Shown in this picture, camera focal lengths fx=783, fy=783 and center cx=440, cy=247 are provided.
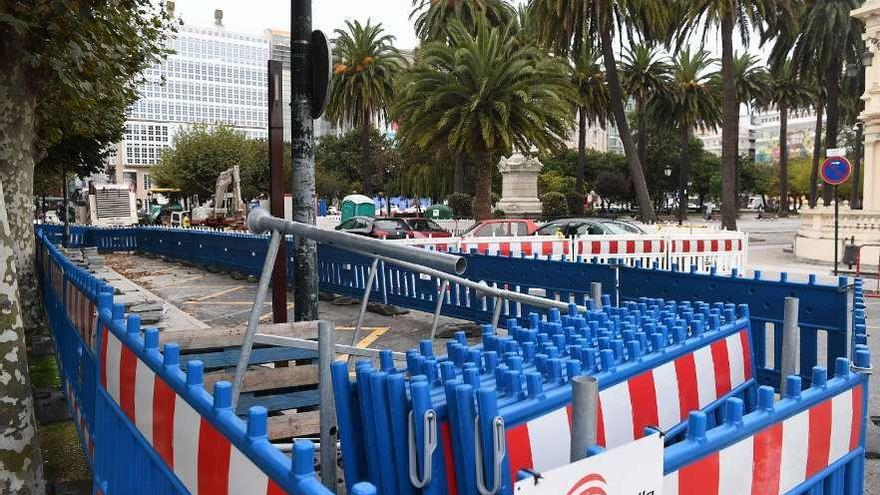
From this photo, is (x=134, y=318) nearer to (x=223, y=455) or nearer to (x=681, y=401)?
(x=223, y=455)

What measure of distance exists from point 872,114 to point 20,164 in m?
27.5

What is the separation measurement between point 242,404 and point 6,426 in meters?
1.18

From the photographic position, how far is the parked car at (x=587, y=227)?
18.1 meters

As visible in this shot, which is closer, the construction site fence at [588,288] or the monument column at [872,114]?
the construction site fence at [588,288]

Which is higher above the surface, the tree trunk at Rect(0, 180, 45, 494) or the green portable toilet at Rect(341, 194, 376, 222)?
the green portable toilet at Rect(341, 194, 376, 222)

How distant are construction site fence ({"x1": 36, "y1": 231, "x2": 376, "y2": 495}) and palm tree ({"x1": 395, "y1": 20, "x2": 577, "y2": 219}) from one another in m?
22.6

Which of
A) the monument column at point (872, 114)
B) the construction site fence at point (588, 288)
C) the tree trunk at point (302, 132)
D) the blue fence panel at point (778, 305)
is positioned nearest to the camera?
the blue fence panel at point (778, 305)

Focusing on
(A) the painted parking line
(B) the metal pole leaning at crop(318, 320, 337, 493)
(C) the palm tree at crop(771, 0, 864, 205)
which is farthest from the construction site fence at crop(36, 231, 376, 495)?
(C) the palm tree at crop(771, 0, 864, 205)

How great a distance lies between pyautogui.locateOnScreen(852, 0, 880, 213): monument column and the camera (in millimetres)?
27172

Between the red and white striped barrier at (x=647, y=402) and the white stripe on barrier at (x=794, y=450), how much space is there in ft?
1.87

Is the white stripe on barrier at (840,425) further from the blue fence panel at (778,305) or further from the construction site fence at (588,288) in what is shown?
the blue fence panel at (778,305)

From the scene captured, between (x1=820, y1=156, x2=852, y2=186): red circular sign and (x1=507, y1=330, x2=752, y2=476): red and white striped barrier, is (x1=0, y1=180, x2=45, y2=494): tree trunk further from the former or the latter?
(x1=820, y1=156, x2=852, y2=186): red circular sign

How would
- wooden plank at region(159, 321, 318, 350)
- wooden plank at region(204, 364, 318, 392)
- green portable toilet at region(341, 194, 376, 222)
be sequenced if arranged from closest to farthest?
wooden plank at region(204, 364, 318, 392)
wooden plank at region(159, 321, 318, 350)
green portable toilet at region(341, 194, 376, 222)

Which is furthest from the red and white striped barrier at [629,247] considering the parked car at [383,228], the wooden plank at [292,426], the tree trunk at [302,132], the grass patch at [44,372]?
the wooden plank at [292,426]
